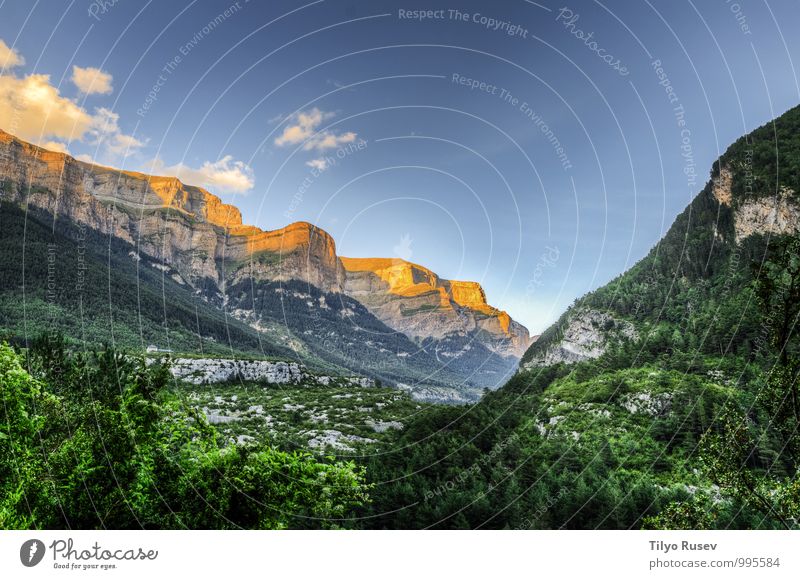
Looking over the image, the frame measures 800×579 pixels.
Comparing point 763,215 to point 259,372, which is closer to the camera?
point 259,372

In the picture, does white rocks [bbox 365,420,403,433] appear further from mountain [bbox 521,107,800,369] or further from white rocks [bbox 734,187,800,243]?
white rocks [bbox 734,187,800,243]

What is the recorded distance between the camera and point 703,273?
276 feet

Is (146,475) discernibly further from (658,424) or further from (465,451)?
(658,424)

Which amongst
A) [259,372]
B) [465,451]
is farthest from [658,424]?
[259,372]

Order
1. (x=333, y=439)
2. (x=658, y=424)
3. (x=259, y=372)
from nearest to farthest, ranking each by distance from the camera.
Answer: (x=333, y=439) → (x=658, y=424) → (x=259, y=372)

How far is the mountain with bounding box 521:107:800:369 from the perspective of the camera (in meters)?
63.8

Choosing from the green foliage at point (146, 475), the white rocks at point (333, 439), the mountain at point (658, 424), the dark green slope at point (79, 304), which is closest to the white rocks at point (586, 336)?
the mountain at point (658, 424)

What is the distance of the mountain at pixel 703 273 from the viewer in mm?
63812

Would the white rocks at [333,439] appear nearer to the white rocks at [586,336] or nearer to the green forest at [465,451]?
the green forest at [465,451]

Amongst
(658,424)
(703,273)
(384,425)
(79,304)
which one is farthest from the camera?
(79,304)

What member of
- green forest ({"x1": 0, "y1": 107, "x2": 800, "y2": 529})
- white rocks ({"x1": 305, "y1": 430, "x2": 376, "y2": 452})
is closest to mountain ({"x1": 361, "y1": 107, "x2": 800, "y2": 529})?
green forest ({"x1": 0, "y1": 107, "x2": 800, "y2": 529})
